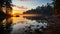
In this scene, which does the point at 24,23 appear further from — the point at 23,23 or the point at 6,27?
the point at 6,27

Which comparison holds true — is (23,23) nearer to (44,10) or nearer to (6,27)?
(6,27)

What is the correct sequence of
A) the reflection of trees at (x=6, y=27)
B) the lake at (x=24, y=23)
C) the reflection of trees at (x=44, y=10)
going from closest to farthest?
1. the reflection of trees at (x=6, y=27)
2. the lake at (x=24, y=23)
3. the reflection of trees at (x=44, y=10)

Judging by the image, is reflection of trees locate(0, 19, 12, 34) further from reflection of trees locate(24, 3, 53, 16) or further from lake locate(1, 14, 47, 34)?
reflection of trees locate(24, 3, 53, 16)

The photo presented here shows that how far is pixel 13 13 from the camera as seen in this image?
252 centimetres

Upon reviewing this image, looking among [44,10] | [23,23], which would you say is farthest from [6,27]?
[44,10]

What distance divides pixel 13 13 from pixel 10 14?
0.09m

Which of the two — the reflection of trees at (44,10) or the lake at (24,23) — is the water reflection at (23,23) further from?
the reflection of trees at (44,10)

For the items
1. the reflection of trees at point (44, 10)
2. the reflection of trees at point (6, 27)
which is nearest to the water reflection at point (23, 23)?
the reflection of trees at point (6, 27)

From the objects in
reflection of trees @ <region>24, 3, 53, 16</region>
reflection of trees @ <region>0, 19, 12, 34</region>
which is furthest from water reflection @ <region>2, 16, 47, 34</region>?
reflection of trees @ <region>24, 3, 53, 16</region>

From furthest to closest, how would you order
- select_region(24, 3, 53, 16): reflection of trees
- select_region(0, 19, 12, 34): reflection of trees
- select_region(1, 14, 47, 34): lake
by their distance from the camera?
select_region(24, 3, 53, 16): reflection of trees, select_region(1, 14, 47, 34): lake, select_region(0, 19, 12, 34): reflection of trees

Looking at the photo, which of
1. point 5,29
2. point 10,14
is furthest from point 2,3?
point 5,29

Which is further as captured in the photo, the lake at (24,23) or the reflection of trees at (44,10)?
the reflection of trees at (44,10)

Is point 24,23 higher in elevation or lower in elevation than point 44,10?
lower

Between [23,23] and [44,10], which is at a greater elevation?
[44,10]
